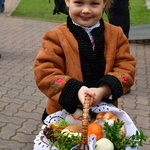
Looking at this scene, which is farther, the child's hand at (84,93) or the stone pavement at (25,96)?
the stone pavement at (25,96)

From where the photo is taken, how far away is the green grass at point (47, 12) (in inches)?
492

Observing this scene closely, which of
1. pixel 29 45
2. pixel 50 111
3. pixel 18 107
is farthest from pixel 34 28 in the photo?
pixel 50 111

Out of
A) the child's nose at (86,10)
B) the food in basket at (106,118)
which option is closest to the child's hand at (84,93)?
the food in basket at (106,118)

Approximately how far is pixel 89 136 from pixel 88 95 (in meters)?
0.22

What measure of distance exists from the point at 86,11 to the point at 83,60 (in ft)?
1.04

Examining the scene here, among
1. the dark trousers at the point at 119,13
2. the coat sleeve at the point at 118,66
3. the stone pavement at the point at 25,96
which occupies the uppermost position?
the coat sleeve at the point at 118,66

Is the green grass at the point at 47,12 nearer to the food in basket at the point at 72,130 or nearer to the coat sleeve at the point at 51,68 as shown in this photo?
the coat sleeve at the point at 51,68

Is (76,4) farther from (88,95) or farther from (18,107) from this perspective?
(18,107)

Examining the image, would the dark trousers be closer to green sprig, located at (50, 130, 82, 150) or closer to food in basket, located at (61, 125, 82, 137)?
food in basket, located at (61, 125, 82, 137)

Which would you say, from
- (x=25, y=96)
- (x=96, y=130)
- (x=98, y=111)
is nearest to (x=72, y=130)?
(x=96, y=130)

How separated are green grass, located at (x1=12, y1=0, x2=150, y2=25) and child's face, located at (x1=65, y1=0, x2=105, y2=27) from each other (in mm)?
9230

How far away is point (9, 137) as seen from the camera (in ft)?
12.9

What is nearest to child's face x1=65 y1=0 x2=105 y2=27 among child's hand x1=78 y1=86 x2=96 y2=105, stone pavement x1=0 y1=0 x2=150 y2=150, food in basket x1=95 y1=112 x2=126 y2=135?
child's hand x1=78 y1=86 x2=96 y2=105

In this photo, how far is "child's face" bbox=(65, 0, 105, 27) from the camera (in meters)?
2.53
